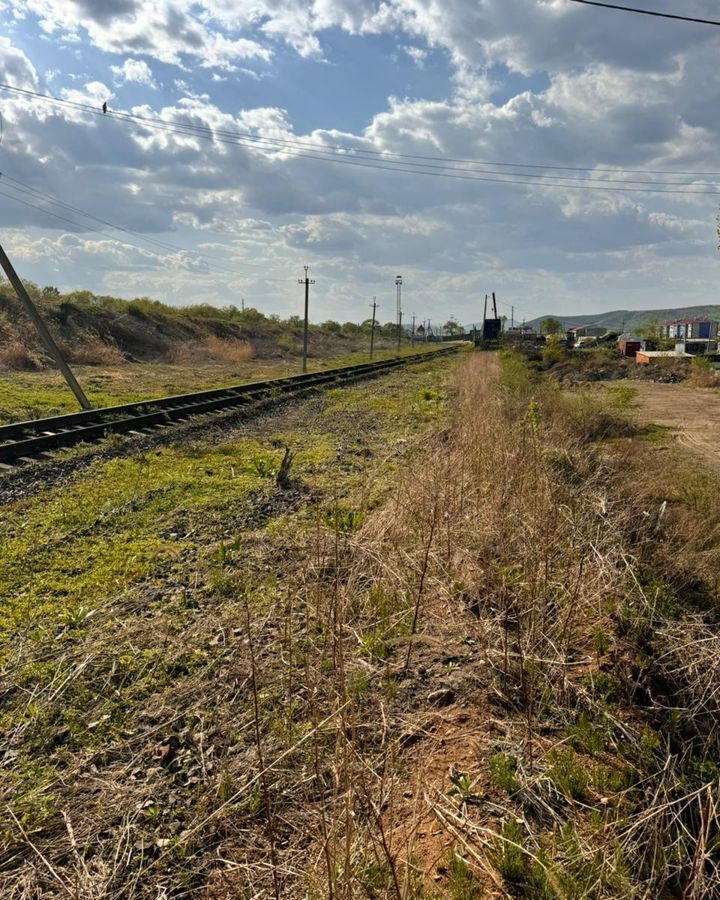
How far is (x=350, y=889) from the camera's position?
77.0 inches

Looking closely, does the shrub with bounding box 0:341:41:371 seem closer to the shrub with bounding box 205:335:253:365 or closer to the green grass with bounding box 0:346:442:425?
the green grass with bounding box 0:346:442:425

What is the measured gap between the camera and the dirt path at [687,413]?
47.6 ft

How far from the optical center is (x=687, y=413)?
2058 cm

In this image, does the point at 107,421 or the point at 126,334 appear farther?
the point at 126,334

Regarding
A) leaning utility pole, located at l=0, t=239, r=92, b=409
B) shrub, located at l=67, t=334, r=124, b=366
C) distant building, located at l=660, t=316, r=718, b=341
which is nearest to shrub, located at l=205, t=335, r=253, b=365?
shrub, located at l=67, t=334, r=124, b=366

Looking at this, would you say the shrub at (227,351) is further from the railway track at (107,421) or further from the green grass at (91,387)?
the railway track at (107,421)

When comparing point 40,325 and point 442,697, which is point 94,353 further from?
point 442,697

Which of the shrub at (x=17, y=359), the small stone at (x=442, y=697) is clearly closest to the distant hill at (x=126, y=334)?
the shrub at (x=17, y=359)

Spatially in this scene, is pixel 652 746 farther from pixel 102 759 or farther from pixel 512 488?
pixel 512 488

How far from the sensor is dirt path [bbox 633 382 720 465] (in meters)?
14.5

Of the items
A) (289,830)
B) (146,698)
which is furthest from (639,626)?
(146,698)

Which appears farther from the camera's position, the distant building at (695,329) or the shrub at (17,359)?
the distant building at (695,329)

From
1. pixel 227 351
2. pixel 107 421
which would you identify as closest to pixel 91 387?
pixel 107 421

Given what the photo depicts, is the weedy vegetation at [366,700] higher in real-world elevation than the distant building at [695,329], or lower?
lower
